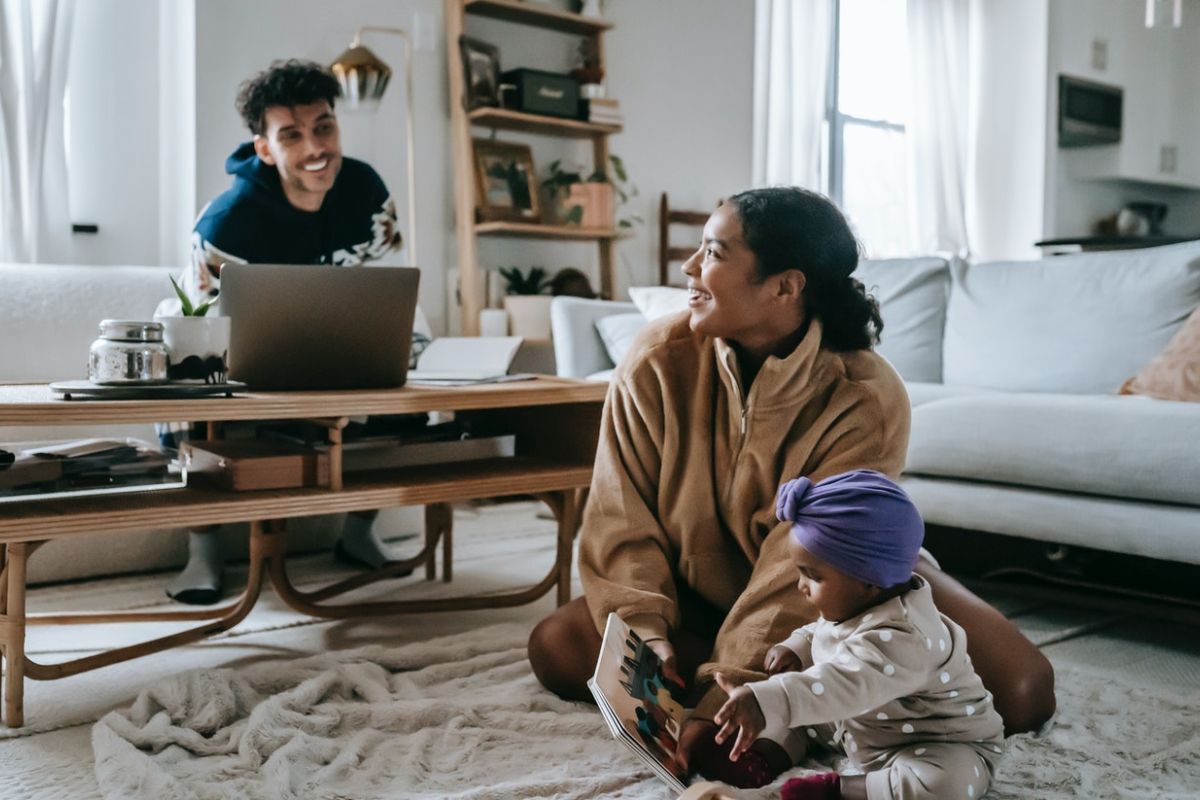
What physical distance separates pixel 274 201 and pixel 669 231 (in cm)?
262

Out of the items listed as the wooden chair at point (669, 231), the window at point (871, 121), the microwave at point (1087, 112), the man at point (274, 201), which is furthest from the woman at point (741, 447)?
the microwave at point (1087, 112)

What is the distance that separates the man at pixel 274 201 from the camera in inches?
92.2

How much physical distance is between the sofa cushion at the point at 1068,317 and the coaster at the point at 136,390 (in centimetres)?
205

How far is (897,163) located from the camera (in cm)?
579

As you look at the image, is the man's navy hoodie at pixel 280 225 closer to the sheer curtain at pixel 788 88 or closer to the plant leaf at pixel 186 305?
the plant leaf at pixel 186 305

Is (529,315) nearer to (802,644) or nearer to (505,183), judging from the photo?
(505,183)

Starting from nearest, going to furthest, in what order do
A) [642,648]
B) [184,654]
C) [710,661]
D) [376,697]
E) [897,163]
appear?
[642,648]
[710,661]
[376,697]
[184,654]
[897,163]

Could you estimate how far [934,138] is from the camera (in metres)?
5.71

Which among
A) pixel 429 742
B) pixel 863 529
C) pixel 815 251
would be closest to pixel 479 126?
pixel 815 251

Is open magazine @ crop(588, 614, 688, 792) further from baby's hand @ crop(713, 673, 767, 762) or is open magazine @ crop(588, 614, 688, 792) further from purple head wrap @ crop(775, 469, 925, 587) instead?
→ purple head wrap @ crop(775, 469, 925, 587)

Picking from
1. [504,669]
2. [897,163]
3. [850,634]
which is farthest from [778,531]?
[897,163]

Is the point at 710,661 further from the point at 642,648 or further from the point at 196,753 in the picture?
the point at 196,753

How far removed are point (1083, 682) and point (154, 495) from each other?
1.53 m

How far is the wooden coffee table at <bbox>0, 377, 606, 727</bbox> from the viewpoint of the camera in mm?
1535
